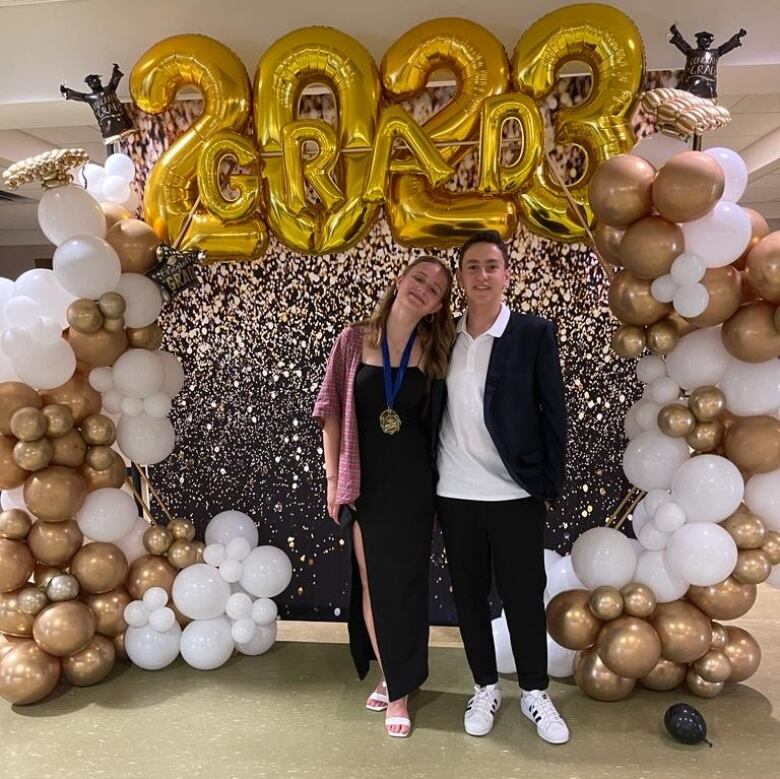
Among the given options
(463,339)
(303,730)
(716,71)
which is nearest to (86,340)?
(463,339)

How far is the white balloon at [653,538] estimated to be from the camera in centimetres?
229

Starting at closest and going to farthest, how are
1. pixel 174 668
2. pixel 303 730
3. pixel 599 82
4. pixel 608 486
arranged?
pixel 303 730 < pixel 599 82 < pixel 174 668 < pixel 608 486

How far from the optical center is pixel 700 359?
2203mm

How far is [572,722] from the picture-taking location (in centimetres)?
223

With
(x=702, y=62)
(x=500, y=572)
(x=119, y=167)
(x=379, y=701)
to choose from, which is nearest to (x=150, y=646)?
(x=379, y=701)

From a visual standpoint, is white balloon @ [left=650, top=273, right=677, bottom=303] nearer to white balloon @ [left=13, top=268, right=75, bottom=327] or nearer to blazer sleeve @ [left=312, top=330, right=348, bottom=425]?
blazer sleeve @ [left=312, top=330, right=348, bottom=425]

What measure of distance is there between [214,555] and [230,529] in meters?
0.12

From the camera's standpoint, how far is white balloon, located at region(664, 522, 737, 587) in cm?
216

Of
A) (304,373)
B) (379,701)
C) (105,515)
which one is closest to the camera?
(379,701)

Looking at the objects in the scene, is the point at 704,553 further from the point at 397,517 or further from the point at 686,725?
the point at 397,517

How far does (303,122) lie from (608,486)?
72.6 inches

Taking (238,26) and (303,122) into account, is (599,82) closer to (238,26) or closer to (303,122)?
(303,122)

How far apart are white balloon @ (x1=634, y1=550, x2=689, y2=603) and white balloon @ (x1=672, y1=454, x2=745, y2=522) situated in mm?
189

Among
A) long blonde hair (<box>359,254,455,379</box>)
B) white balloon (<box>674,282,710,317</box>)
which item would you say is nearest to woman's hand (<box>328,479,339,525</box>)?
long blonde hair (<box>359,254,455,379</box>)
